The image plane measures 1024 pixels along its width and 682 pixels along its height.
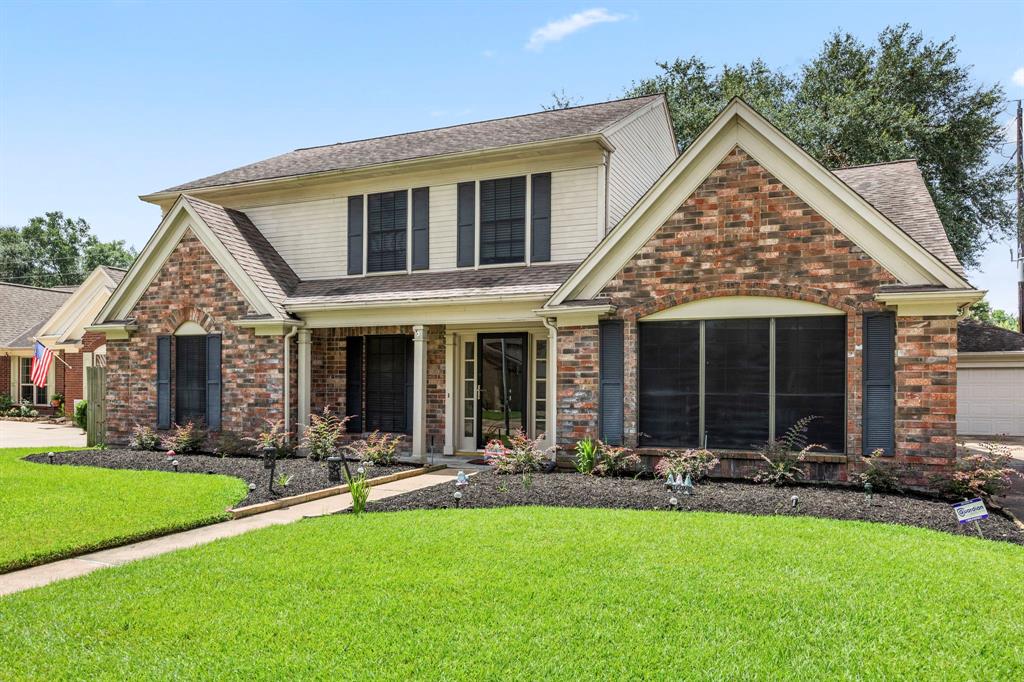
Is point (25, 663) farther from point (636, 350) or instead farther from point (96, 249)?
point (96, 249)

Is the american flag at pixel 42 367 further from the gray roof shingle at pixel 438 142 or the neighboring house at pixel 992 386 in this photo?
the neighboring house at pixel 992 386

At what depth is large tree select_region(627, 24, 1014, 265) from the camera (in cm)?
2338

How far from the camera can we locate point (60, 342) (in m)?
24.6

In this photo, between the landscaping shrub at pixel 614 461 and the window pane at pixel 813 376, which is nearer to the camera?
the window pane at pixel 813 376

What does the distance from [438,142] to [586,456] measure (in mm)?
8032

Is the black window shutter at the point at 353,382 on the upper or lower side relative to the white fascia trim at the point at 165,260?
lower

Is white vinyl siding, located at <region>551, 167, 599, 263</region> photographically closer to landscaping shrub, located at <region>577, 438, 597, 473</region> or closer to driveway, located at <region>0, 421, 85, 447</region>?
landscaping shrub, located at <region>577, 438, 597, 473</region>

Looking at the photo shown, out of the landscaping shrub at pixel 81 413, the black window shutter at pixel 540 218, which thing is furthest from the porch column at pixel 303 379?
the landscaping shrub at pixel 81 413

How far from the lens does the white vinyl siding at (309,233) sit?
15086 mm

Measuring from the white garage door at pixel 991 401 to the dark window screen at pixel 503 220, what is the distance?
1486cm

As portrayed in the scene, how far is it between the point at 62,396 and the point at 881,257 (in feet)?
88.0

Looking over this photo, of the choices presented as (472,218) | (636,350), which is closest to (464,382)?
(472,218)

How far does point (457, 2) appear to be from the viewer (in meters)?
12.6

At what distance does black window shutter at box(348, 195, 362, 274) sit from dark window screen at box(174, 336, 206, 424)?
3.30 meters
